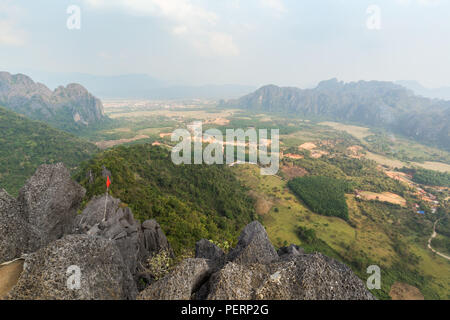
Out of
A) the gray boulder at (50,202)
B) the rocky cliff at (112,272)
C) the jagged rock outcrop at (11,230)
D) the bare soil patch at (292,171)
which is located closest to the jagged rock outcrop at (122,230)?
the gray boulder at (50,202)

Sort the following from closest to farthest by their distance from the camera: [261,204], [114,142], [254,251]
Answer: [254,251], [261,204], [114,142]

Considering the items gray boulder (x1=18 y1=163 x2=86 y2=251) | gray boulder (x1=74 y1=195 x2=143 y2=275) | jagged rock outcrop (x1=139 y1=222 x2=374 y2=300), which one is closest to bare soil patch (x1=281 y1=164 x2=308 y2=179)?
gray boulder (x1=74 y1=195 x2=143 y2=275)

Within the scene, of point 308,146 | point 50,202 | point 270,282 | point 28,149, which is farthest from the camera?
point 308,146

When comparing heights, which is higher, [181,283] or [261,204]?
[181,283]

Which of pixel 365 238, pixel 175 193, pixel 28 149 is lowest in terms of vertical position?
pixel 365 238

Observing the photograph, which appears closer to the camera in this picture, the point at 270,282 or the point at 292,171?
the point at 270,282

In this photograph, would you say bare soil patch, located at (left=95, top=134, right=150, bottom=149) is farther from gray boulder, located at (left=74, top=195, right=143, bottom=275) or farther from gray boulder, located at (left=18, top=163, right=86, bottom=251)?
gray boulder, located at (left=18, top=163, right=86, bottom=251)

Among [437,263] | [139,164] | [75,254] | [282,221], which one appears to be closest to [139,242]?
[75,254]

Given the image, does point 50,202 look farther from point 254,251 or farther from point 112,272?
point 254,251

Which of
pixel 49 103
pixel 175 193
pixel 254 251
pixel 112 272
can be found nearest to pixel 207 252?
pixel 254 251
